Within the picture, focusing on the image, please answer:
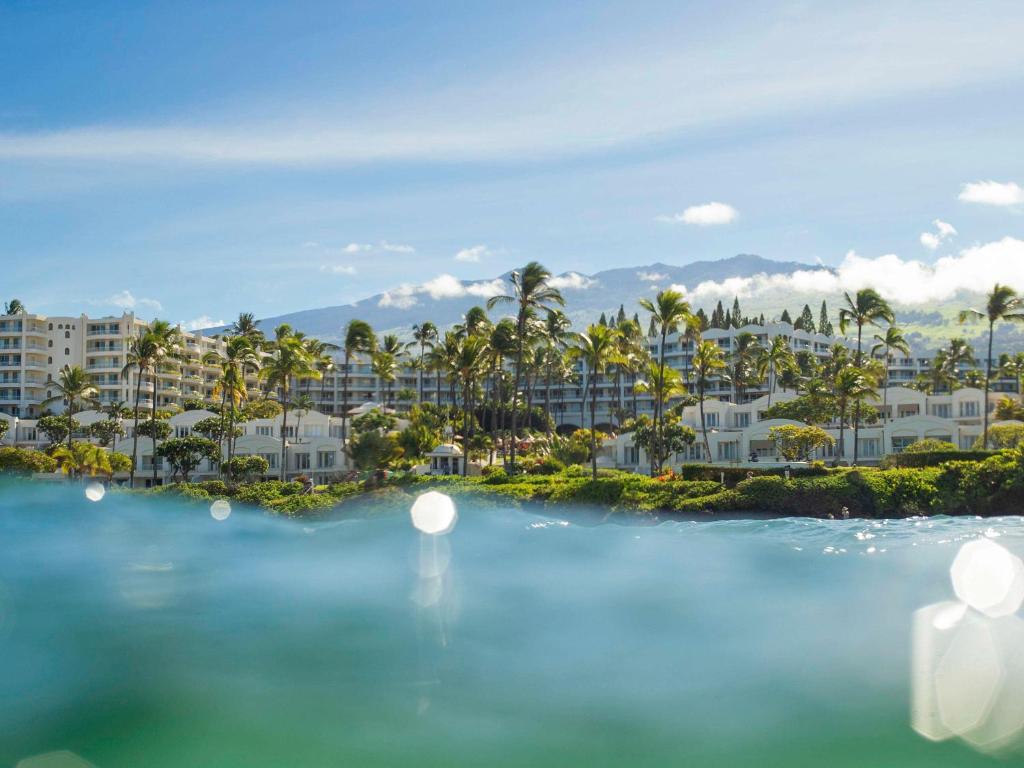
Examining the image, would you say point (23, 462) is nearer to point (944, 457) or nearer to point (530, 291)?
point (530, 291)

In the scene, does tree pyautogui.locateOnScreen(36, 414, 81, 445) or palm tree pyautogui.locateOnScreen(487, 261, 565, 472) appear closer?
palm tree pyautogui.locateOnScreen(487, 261, 565, 472)

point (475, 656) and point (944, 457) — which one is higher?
point (944, 457)

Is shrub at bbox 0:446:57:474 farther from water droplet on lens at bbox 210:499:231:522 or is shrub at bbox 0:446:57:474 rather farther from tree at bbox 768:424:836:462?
tree at bbox 768:424:836:462

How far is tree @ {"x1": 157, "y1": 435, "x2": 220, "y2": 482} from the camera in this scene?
69062 mm

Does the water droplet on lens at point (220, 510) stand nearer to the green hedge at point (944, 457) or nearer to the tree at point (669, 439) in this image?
the tree at point (669, 439)

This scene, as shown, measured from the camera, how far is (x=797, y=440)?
6166 cm

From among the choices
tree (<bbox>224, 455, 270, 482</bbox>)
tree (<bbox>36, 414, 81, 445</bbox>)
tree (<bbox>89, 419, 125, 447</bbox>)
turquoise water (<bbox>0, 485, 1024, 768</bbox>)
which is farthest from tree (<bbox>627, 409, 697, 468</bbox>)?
tree (<bbox>36, 414, 81, 445</bbox>)

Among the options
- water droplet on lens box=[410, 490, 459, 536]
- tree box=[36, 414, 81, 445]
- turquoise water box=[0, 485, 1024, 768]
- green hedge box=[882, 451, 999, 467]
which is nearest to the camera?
turquoise water box=[0, 485, 1024, 768]

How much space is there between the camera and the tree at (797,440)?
61.5m

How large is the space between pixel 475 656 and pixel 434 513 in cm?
2819

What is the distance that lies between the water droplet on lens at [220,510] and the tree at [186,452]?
65.3ft

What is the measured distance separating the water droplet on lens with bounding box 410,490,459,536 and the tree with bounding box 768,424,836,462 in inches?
1033

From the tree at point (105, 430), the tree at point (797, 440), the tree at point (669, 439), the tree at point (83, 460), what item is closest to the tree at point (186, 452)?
the tree at point (83, 460)

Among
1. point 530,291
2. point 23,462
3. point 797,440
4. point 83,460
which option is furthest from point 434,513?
point 23,462
